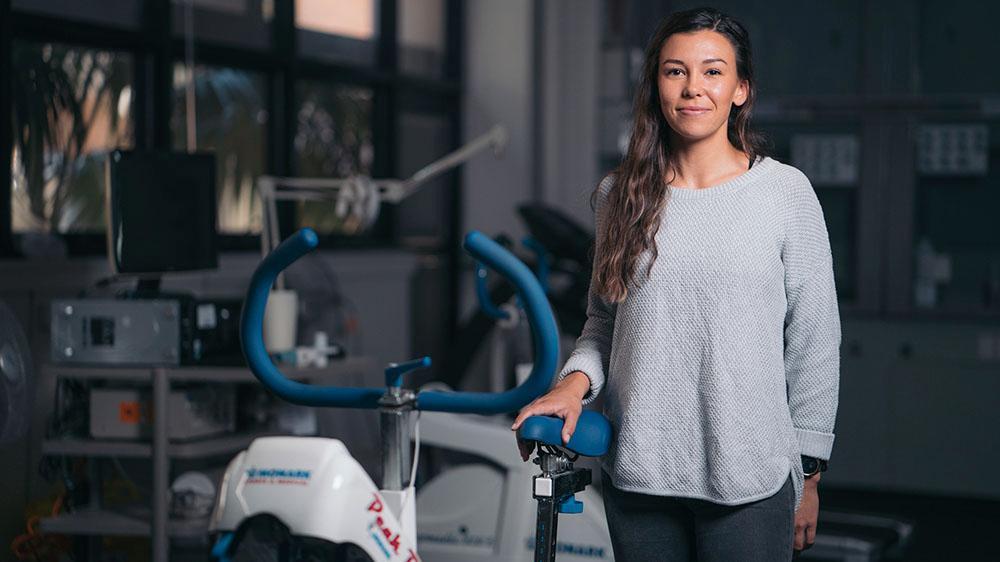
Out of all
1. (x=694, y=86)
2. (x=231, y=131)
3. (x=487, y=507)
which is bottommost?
(x=487, y=507)

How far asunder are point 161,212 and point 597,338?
5.78ft

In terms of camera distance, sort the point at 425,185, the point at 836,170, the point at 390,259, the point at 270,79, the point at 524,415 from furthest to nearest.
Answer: the point at 425,185 < the point at 836,170 < the point at 390,259 < the point at 270,79 < the point at 524,415

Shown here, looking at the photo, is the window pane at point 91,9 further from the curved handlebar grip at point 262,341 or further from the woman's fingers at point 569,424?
the woman's fingers at point 569,424

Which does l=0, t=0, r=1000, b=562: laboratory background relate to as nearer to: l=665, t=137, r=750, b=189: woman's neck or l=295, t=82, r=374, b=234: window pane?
l=295, t=82, r=374, b=234: window pane

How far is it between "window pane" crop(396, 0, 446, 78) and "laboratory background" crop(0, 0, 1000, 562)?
2 cm

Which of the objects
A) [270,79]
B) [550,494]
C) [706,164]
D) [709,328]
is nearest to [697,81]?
[706,164]

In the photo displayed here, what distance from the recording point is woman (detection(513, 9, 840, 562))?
142 cm

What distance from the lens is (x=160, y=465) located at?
9.84 ft

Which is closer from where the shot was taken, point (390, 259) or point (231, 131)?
point (231, 131)

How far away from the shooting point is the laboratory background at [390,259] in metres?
2.89

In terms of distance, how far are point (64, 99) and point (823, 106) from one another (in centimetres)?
314

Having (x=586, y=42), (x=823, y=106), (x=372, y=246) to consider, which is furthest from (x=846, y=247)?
(x=372, y=246)

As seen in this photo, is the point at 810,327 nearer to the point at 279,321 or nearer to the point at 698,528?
the point at 698,528

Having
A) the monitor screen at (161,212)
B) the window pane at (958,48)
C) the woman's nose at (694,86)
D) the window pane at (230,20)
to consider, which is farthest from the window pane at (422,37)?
the woman's nose at (694,86)
